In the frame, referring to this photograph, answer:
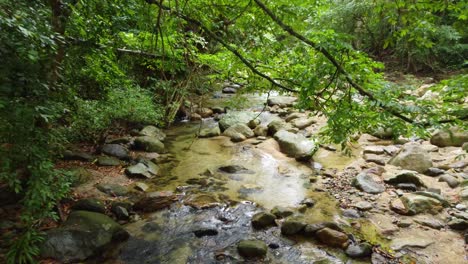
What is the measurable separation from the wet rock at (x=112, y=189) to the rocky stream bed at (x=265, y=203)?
0.06 ft

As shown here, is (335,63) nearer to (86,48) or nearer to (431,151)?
(86,48)

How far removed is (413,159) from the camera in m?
6.78

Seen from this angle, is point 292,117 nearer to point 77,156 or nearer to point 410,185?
point 410,185

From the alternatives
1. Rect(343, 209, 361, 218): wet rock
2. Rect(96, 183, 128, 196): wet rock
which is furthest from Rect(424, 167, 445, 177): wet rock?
Rect(96, 183, 128, 196): wet rock

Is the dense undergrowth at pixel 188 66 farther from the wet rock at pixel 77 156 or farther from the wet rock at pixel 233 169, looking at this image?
the wet rock at pixel 233 169

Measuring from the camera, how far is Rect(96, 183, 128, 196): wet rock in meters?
5.68

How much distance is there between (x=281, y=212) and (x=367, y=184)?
2.11 metres

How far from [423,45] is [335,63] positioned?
830mm

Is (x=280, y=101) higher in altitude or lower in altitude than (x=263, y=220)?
higher

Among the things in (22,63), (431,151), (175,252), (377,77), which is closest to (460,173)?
(431,151)

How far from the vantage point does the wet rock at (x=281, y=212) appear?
510cm

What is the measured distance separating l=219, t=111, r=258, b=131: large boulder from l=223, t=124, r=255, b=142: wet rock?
1.11 ft

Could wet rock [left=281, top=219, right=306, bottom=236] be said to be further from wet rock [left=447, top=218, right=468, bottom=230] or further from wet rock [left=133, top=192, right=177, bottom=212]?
wet rock [left=447, top=218, right=468, bottom=230]

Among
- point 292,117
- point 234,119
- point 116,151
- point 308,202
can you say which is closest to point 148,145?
point 116,151
